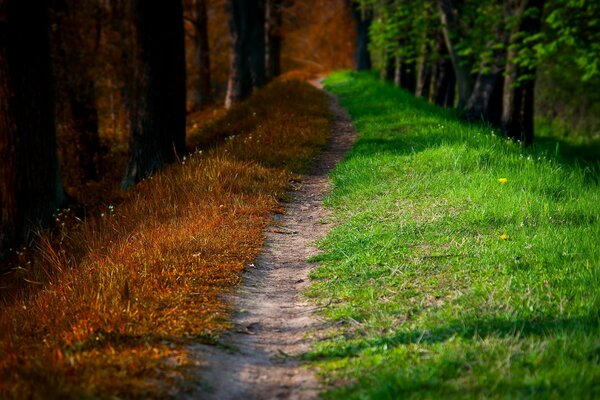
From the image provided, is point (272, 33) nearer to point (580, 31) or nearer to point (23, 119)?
point (580, 31)

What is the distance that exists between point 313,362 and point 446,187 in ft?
14.2

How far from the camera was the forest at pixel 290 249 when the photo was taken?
375 cm

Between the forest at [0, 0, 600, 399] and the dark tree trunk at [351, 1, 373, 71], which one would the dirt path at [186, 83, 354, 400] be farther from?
the dark tree trunk at [351, 1, 373, 71]

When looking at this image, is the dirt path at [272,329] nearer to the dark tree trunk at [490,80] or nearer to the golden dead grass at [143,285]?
the golden dead grass at [143,285]

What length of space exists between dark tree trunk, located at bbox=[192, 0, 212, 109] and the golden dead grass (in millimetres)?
20428

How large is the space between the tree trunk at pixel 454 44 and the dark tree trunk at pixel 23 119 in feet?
41.2

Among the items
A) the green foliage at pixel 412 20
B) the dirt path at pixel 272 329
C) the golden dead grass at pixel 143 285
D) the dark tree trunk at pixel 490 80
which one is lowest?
the dirt path at pixel 272 329

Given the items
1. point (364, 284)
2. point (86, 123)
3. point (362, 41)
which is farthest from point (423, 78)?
point (364, 284)

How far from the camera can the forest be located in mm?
3752

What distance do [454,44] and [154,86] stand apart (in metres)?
11.4

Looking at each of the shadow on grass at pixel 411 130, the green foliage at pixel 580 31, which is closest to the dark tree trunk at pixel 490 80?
the shadow on grass at pixel 411 130

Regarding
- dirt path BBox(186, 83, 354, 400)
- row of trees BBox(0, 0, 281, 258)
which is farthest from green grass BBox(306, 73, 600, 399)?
row of trees BBox(0, 0, 281, 258)

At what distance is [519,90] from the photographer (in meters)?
16.1

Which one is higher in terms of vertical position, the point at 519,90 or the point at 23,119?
the point at 519,90
